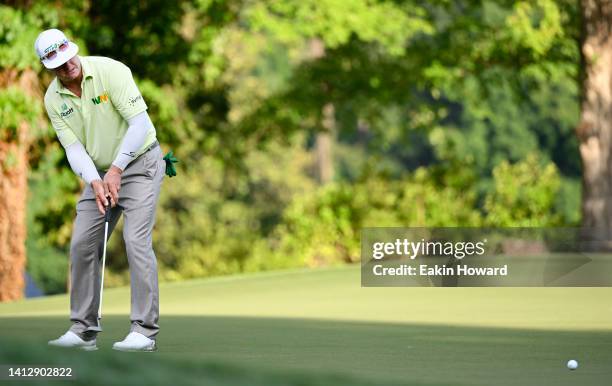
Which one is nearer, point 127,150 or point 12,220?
point 127,150

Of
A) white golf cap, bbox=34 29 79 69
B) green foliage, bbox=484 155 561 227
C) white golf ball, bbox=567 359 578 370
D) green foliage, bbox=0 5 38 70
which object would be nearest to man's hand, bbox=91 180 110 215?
white golf cap, bbox=34 29 79 69

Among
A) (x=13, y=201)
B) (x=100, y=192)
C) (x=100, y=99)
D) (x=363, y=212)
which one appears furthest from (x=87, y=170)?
(x=363, y=212)

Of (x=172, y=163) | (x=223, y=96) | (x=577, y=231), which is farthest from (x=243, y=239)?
(x=172, y=163)

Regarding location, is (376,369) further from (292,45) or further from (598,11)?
(292,45)

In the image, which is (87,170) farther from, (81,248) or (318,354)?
(318,354)

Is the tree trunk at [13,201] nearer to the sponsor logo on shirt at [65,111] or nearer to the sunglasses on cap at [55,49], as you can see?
the sponsor logo on shirt at [65,111]

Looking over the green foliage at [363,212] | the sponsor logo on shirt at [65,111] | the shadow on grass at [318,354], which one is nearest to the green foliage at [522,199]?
the green foliage at [363,212]

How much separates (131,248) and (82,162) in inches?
23.5

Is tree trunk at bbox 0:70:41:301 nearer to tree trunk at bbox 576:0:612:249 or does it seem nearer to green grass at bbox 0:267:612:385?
green grass at bbox 0:267:612:385

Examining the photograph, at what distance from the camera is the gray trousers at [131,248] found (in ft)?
28.7

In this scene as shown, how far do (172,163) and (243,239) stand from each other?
88.4 feet

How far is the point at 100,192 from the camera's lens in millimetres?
8688

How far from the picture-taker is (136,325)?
8.73 m

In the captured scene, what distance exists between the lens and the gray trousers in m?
8.75
